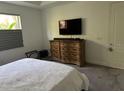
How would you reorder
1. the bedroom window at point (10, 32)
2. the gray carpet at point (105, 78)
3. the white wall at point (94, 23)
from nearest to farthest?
the gray carpet at point (105, 78)
the white wall at point (94, 23)
the bedroom window at point (10, 32)

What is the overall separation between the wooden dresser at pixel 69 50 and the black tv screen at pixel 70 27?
0.35 meters

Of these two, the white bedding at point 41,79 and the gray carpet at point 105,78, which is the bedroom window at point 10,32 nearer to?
the white bedding at point 41,79

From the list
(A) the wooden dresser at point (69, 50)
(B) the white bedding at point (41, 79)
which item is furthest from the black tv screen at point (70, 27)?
(B) the white bedding at point (41, 79)

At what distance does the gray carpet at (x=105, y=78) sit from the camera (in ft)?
7.83

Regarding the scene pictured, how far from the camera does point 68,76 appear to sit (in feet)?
5.69

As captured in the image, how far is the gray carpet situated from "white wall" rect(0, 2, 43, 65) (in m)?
2.44

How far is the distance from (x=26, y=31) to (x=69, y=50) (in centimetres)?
199

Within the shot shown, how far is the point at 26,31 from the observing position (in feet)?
14.6

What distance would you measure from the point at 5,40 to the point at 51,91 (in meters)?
3.11

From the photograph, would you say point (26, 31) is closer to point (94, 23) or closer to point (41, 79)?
point (94, 23)

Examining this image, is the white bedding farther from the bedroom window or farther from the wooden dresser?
the bedroom window

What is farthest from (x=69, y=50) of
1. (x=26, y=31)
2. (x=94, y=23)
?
(x=26, y=31)

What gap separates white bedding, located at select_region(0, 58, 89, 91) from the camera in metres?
1.44

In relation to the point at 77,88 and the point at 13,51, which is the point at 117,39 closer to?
the point at 77,88
